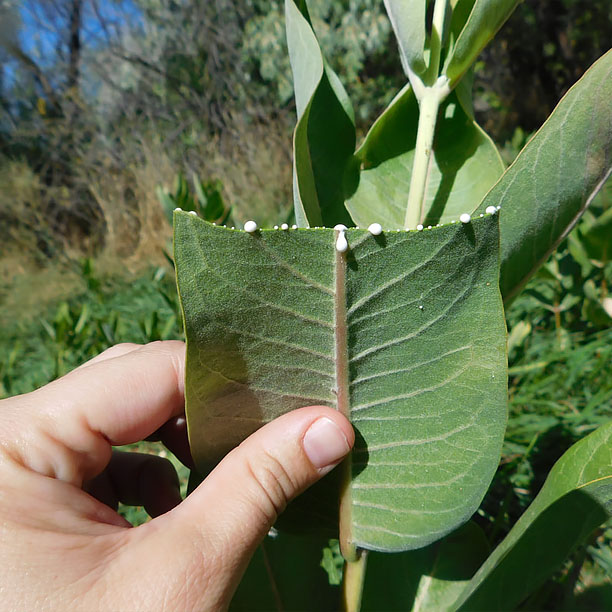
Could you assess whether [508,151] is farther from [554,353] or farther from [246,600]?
[246,600]

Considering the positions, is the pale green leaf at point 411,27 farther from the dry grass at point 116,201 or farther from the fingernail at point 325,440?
the dry grass at point 116,201

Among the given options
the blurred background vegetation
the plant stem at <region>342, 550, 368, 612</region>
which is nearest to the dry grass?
the blurred background vegetation

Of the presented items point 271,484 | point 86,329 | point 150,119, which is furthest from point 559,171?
point 150,119

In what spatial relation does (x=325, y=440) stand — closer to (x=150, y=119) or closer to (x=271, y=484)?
(x=271, y=484)

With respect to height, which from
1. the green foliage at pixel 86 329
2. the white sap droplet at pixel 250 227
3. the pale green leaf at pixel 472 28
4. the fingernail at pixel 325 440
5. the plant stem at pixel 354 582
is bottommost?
the plant stem at pixel 354 582

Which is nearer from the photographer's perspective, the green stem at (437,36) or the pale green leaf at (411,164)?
the green stem at (437,36)

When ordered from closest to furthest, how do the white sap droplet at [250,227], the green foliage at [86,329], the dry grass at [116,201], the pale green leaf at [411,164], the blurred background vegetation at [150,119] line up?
the white sap droplet at [250,227]
the pale green leaf at [411,164]
the green foliage at [86,329]
the blurred background vegetation at [150,119]
the dry grass at [116,201]

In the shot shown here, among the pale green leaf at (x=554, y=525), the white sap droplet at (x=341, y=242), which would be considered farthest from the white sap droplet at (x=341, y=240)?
the pale green leaf at (x=554, y=525)
